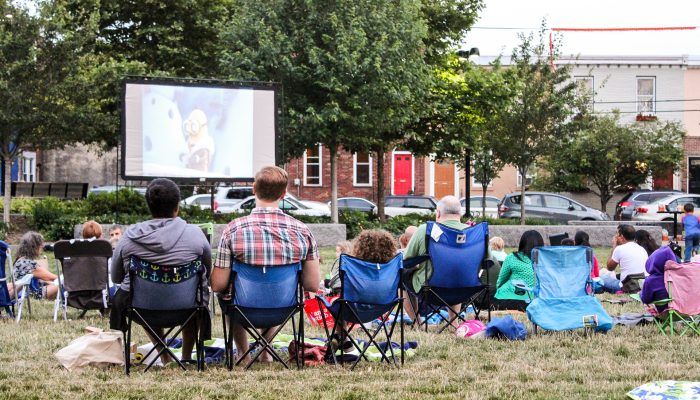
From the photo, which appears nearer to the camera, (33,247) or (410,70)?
(33,247)

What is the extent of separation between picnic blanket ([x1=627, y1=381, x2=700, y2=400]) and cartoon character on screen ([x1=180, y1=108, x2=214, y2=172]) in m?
14.1

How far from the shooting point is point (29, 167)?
153ft

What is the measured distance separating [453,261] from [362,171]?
30840 mm

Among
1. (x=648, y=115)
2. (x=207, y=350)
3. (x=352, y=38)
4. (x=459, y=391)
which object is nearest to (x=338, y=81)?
(x=352, y=38)

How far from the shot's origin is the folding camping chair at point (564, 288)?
8477 mm

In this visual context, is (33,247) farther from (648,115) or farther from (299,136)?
(648,115)

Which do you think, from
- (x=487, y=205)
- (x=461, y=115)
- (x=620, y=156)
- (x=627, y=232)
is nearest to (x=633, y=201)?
(x=620, y=156)

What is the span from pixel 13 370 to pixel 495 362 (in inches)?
135

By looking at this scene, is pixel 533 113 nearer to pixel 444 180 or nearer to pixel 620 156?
pixel 620 156

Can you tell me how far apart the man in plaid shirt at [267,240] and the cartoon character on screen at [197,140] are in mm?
12284

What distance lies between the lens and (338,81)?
20.9 metres

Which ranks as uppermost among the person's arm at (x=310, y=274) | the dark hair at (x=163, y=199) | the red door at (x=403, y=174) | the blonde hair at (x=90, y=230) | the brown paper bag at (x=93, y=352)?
the red door at (x=403, y=174)

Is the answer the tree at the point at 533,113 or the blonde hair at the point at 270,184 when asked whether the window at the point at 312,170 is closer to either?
the tree at the point at 533,113

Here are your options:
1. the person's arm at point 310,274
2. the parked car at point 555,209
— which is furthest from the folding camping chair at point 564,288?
the parked car at point 555,209
